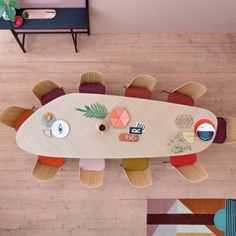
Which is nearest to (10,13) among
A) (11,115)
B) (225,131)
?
(11,115)

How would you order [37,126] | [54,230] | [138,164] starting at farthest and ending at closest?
[54,230], [138,164], [37,126]

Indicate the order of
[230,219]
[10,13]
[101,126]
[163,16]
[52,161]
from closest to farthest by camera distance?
[101,126] < [10,13] < [52,161] < [163,16] < [230,219]

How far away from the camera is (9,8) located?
4.18m

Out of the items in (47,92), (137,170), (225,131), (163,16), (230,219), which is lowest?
(230,219)

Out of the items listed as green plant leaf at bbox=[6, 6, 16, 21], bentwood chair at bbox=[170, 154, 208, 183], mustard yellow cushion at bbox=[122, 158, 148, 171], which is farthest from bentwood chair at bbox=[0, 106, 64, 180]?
bentwood chair at bbox=[170, 154, 208, 183]

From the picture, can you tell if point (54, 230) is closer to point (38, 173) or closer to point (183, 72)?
point (38, 173)

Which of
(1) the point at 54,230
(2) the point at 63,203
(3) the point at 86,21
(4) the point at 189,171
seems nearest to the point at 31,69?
(3) the point at 86,21

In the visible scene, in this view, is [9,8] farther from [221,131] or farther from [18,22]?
[221,131]

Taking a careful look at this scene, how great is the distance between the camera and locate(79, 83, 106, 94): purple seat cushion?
4.40m

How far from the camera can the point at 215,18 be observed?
4.61 meters

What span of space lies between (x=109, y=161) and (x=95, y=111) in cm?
109

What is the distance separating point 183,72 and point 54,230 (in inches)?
113

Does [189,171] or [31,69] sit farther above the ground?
[31,69]

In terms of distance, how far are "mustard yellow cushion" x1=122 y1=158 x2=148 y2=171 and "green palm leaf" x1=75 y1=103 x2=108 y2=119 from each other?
2.26ft
